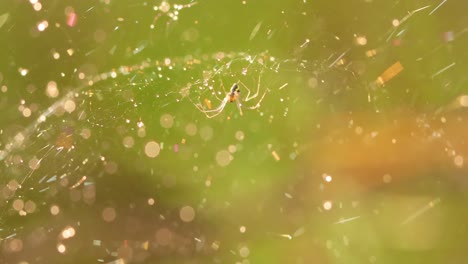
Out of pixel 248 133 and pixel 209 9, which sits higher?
pixel 209 9

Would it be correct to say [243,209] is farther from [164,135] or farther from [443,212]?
[443,212]

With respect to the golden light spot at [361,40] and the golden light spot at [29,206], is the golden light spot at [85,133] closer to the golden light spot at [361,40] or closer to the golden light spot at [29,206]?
the golden light spot at [29,206]

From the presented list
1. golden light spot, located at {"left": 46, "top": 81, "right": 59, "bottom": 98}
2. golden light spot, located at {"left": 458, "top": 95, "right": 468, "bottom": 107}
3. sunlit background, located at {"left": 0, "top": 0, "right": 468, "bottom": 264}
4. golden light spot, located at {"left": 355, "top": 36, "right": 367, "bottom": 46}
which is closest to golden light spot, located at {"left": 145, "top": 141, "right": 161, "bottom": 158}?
sunlit background, located at {"left": 0, "top": 0, "right": 468, "bottom": 264}

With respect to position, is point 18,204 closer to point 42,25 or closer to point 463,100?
point 42,25

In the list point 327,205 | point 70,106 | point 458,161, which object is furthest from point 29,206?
point 458,161

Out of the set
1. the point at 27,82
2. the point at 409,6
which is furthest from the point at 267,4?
the point at 27,82

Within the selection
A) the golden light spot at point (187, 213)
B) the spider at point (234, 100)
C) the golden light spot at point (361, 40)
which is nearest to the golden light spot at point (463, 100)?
the golden light spot at point (361, 40)

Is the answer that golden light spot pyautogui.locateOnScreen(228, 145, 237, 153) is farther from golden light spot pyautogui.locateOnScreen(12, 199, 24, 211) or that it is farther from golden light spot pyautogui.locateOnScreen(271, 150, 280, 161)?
golden light spot pyautogui.locateOnScreen(12, 199, 24, 211)
